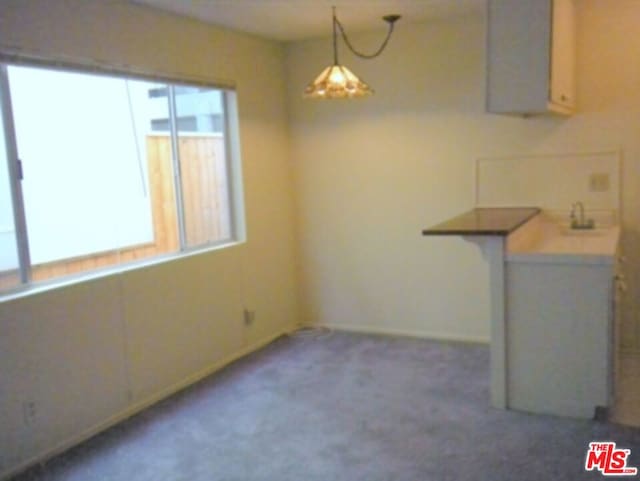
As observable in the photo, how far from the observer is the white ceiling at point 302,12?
3.65 metres

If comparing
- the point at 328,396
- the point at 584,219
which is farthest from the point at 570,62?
the point at 328,396

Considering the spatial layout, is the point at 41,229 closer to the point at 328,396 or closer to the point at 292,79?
the point at 328,396

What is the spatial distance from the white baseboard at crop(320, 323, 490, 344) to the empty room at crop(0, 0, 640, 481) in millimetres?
17

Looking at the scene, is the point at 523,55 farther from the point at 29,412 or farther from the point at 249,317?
the point at 29,412

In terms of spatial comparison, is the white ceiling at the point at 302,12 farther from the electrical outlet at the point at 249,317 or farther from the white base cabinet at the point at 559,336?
the electrical outlet at the point at 249,317

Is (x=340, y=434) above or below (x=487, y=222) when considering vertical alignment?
below

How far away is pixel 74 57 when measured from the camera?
314 cm

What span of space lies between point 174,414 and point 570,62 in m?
3.24

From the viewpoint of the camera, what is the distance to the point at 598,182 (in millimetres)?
4082

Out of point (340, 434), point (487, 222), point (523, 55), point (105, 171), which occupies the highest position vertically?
point (523, 55)

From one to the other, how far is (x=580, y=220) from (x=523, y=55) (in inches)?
53.2

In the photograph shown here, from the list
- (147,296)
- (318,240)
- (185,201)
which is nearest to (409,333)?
(318,240)

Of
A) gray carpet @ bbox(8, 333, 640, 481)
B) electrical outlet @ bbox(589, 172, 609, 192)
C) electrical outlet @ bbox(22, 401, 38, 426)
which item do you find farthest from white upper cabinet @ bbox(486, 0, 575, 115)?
electrical outlet @ bbox(22, 401, 38, 426)

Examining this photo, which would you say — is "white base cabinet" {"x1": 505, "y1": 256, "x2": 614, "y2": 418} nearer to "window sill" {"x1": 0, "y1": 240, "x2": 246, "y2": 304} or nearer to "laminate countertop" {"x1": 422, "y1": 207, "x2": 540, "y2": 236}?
"laminate countertop" {"x1": 422, "y1": 207, "x2": 540, "y2": 236}
